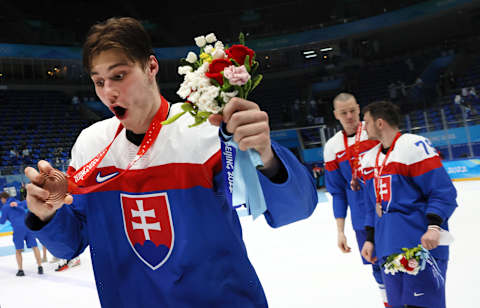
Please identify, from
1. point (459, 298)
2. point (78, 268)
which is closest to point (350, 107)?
point (459, 298)

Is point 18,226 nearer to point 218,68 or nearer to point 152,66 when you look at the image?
point 152,66

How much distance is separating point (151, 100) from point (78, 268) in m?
6.49

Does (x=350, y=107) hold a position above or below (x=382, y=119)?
above

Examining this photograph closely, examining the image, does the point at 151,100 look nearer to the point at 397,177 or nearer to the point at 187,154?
the point at 187,154

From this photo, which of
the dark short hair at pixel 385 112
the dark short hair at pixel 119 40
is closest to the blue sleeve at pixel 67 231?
the dark short hair at pixel 119 40

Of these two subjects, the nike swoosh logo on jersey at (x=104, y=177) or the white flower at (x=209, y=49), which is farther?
the nike swoosh logo on jersey at (x=104, y=177)

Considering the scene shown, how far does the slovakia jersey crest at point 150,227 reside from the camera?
122 centimetres

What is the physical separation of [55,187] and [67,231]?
219 mm

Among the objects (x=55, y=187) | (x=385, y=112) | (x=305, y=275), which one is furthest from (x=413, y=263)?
(x=305, y=275)

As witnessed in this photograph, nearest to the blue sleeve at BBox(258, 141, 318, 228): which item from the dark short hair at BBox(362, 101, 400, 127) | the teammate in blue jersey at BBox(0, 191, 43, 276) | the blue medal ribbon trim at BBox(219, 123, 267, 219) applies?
the blue medal ribbon trim at BBox(219, 123, 267, 219)

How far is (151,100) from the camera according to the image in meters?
1.29

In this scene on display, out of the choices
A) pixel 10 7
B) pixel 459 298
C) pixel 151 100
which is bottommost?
pixel 459 298

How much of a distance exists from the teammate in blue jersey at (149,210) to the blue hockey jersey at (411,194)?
1.59 m

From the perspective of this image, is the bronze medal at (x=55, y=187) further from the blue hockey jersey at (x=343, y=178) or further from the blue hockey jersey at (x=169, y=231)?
the blue hockey jersey at (x=343, y=178)
